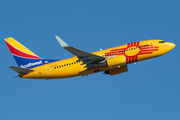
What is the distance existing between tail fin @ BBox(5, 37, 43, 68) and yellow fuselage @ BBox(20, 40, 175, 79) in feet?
6.41

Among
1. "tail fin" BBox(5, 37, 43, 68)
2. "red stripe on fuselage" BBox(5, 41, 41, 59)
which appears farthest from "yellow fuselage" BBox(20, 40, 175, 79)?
"red stripe on fuselage" BBox(5, 41, 41, 59)

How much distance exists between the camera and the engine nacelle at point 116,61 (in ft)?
144

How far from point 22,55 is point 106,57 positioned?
1643cm

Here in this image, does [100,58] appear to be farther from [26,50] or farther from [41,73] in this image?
[26,50]

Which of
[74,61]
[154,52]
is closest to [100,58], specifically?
[74,61]

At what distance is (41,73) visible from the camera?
46.8 meters

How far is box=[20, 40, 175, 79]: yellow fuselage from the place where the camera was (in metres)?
45.6

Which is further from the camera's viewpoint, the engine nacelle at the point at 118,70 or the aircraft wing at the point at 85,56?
the engine nacelle at the point at 118,70

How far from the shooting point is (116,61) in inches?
1730

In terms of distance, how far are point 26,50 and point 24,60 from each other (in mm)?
2262

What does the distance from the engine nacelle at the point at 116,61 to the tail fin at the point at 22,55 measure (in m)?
13.2

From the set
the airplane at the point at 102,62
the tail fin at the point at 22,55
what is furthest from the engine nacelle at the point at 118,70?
the tail fin at the point at 22,55

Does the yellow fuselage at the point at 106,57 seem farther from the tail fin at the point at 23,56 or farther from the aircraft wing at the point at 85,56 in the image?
the aircraft wing at the point at 85,56

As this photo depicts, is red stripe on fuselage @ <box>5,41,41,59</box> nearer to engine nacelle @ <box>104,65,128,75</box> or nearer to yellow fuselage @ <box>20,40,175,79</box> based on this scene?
yellow fuselage @ <box>20,40,175,79</box>
